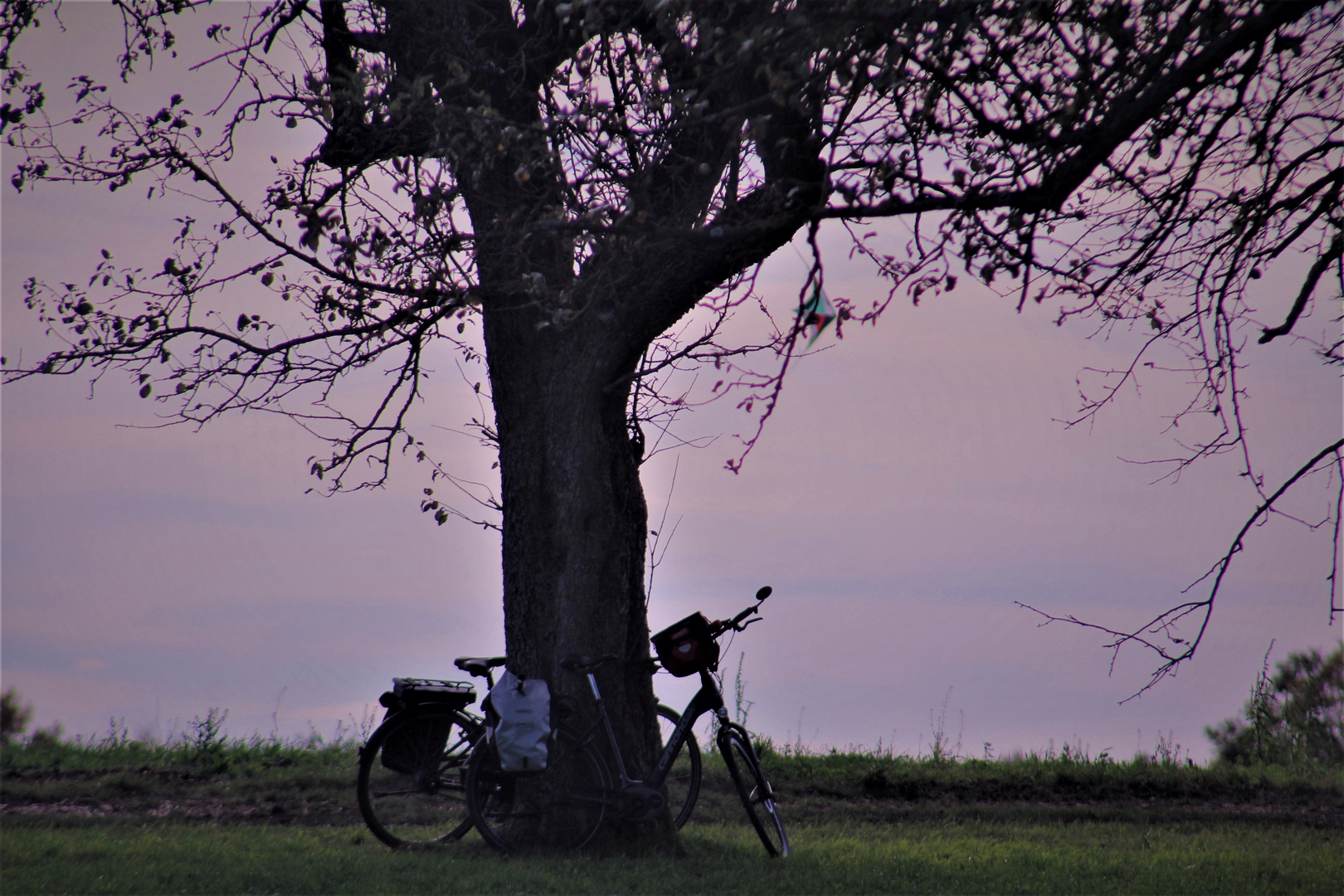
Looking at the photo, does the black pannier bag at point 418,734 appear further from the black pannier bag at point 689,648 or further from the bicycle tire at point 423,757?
the black pannier bag at point 689,648

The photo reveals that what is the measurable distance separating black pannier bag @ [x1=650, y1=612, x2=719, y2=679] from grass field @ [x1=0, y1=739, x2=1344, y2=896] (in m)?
1.24

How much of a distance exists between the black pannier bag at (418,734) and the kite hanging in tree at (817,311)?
4294 mm

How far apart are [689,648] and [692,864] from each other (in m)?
1.39

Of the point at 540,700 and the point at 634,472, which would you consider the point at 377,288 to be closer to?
the point at 634,472

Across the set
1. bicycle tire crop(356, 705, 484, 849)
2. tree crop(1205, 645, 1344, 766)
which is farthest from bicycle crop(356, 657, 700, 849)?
tree crop(1205, 645, 1344, 766)

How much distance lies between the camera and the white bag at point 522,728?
693 centimetres

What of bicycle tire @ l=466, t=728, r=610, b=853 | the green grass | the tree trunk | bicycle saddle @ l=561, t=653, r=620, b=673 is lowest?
the green grass

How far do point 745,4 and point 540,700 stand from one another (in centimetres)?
443

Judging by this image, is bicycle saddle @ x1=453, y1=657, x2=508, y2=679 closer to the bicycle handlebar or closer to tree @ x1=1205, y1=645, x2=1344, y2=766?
the bicycle handlebar

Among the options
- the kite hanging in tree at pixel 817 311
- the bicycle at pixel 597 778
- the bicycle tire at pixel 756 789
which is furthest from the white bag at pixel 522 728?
the kite hanging in tree at pixel 817 311

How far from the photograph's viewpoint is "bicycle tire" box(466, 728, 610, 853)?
7141 millimetres

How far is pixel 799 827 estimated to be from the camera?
29.3 ft

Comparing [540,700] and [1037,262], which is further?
[540,700]

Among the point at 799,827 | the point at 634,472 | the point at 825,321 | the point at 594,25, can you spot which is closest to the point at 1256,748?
the point at 799,827
